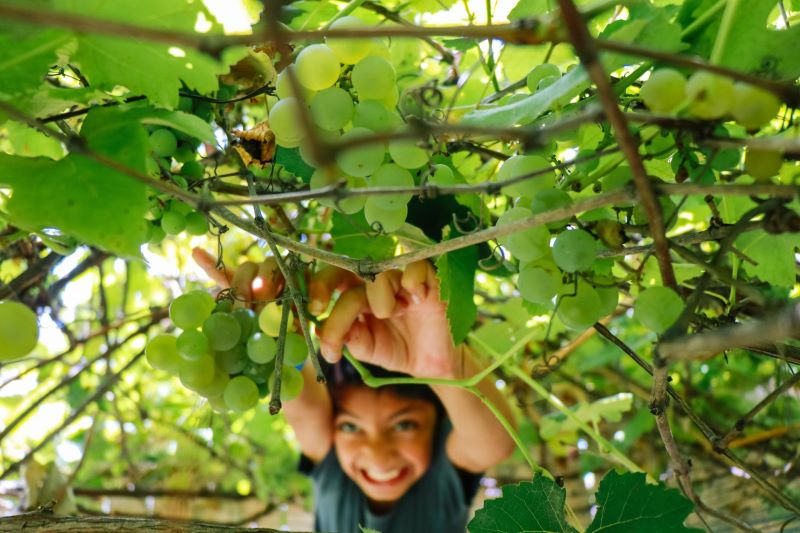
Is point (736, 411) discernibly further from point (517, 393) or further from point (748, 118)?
point (748, 118)

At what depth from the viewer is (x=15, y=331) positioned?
0.57 m

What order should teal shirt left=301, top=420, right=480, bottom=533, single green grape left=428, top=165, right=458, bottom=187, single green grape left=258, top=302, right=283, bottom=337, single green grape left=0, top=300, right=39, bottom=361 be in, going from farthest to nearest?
teal shirt left=301, top=420, right=480, bottom=533
single green grape left=258, top=302, right=283, bottom=337
single green grape left=428, top=165, right=458, bottom=187
single green grape left=0, top=300, right=39, bottom=361

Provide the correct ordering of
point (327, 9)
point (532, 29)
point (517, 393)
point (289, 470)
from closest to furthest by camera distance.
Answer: point (532, 29)
point (327, 9)
point (517, 393)
point (289, 470)

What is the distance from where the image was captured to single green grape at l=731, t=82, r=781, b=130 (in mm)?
456

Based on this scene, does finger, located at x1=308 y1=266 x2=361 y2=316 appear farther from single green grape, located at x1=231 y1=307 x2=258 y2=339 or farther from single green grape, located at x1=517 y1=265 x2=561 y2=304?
single green grape, located at x1=517 y1=265 x2=561 y2=304

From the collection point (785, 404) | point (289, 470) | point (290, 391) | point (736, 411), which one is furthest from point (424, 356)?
point (289, 470)

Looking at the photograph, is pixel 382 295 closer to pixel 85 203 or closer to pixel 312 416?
pixel 85 203

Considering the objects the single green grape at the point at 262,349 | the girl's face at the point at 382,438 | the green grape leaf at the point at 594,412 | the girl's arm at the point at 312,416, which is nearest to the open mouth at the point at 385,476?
the girl's face at the point at 382,438

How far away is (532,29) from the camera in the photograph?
0.39m

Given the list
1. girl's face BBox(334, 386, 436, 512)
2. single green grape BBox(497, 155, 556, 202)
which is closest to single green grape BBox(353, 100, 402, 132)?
single green grape BBox(497, 155, 556, 202)

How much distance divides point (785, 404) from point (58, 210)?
1.51m

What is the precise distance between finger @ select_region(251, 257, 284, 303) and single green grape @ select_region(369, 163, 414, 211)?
277mm

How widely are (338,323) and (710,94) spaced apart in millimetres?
523

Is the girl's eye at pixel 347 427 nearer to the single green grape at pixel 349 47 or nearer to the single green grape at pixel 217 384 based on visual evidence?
the single green grape at pixel 217 384
